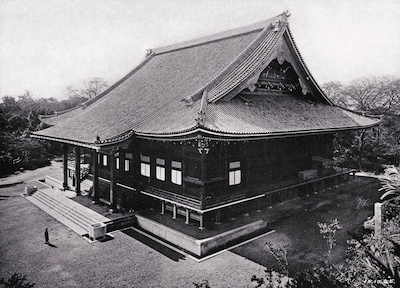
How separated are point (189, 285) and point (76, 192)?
11742 mm

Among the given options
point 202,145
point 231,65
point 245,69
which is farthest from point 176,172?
point 245,69

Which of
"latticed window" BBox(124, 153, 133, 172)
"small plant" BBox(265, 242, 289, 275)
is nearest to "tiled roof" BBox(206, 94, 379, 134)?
"small plant" BBox(265, 242, 289, 275)

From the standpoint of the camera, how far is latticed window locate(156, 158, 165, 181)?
1588 cm

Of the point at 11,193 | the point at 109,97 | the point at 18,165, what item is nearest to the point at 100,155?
the point at 109,97

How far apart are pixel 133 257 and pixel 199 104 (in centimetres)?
731

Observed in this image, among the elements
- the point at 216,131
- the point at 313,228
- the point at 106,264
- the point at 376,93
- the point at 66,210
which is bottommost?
the point at 106,264

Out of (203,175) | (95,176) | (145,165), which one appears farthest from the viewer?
(145,165)

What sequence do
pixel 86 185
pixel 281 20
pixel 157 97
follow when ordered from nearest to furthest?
1. pixel 281 20
2. pixel 157 97
3. pixel 86 185

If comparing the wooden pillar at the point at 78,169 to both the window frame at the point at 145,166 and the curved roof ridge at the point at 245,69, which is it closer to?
the window frame at the point at 145,166

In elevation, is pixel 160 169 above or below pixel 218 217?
above

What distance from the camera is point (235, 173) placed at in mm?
15109

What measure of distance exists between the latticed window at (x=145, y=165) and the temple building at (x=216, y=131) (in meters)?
0.11

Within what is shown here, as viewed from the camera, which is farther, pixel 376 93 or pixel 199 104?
pixel 376 93

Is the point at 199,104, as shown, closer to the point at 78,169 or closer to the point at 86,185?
the point at 78,169
